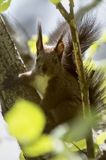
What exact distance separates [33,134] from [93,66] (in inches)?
51.5

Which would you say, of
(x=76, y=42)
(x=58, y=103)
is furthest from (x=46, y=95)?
(x=76, y=42)

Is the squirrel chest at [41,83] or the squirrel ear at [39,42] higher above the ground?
the squirrel ear at [39,42]

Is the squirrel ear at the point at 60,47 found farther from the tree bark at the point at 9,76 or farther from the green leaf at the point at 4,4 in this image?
the green leaf at the point at 4,4

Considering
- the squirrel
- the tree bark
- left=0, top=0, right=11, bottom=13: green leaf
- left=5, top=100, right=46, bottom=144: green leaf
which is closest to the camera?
left=5, top=100, right=46, bottom=144: green leaf

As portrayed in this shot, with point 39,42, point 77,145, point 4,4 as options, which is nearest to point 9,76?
point 39,42

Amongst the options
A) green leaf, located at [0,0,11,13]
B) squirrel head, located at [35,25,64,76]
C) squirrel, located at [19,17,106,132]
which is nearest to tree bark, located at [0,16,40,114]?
squirrel, located at [19,17,106,132]

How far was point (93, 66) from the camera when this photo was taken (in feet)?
5.65

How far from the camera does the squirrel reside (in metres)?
1.92

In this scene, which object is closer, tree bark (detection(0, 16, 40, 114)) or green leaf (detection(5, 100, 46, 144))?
green leaf (detection(5, 100, 46, 144))

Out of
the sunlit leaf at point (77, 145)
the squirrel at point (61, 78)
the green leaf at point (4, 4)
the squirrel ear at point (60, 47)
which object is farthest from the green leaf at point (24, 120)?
the squirrel ear at point (60, 47)

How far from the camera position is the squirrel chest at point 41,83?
1.96 metres

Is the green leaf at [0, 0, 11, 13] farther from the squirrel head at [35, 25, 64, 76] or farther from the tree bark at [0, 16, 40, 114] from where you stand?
the squirrel head at [35, 25, 64, 76]

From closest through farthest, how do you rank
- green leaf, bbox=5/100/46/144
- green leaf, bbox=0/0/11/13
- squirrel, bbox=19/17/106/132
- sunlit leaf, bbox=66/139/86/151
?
1. green leaf, bbox=5/100/46/144
2. green leaf, bbox=0/0/11/13
3. sunlit leaf, bbox=66/139/86/151
4. squirrel, bbox=19/17/106/132

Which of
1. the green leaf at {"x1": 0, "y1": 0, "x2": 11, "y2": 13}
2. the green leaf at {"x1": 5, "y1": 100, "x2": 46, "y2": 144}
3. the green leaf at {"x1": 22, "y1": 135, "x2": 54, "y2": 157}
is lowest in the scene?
the green leaf at {"x1": 0, "y1": 0, "x2": 11, "y2": 13}
